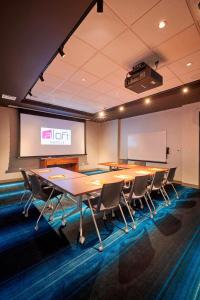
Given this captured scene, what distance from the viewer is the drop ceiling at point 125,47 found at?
1.73 metres

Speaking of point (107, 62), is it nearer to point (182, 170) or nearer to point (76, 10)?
point (76, 10)

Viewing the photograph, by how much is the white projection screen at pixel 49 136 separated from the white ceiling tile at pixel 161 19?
4943 mm

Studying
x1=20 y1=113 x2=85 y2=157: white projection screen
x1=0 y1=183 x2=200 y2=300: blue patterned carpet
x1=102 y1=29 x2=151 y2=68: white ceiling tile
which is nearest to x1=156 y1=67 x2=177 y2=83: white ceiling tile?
x1=102 y1=29 x2=151 y2=68: white ceiling tile

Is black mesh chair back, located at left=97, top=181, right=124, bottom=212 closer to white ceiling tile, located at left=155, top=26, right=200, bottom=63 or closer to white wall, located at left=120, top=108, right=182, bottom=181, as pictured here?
white ceiling tile, located at left=155, top=26, right=200, bottom=63

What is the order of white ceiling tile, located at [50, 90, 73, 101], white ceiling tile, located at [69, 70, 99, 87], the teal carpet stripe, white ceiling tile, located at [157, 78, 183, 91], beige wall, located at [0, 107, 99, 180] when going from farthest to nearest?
beige wall, located at [0, 107, 99, 180]
white ceiling tile, located at [50, 90, 73, 101]
white ceiling tile, located at [157, 78, 183, 91]
white ceiling tile, located at [69, 70, 99, 87]
the teal carpet stripe

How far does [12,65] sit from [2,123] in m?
3.45

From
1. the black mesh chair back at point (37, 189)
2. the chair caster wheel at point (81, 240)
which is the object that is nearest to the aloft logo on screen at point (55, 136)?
the black mesh chair back at point (37, 189)

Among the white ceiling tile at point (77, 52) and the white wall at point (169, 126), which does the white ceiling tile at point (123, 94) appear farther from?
the white wall at point (169, 126)

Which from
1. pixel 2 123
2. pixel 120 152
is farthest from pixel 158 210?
pixel 2 123

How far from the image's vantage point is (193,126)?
15.8 feet

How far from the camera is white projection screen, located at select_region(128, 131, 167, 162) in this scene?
5797 mm

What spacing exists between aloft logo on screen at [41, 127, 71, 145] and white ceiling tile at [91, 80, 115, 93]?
3123 mm

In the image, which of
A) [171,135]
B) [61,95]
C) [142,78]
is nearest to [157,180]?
[142,78]

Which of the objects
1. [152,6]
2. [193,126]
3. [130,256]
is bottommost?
[130,256]
